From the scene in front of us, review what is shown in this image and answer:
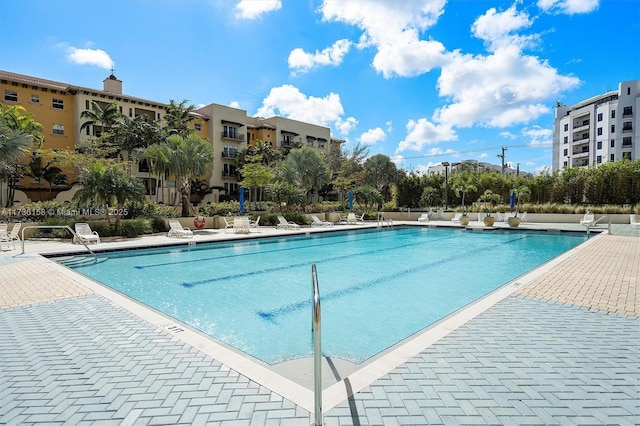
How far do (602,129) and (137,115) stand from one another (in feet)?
201

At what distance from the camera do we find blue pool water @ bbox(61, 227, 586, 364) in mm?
5008

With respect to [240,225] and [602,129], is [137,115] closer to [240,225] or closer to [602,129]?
[240,225]

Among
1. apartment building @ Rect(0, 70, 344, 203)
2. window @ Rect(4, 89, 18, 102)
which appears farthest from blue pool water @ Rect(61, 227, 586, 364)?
window @ Rect(4, 89, 18, 102)

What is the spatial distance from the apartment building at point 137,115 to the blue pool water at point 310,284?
58.1 feet

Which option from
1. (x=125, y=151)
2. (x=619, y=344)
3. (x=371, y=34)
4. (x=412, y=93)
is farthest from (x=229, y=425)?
(x=125, y=151)

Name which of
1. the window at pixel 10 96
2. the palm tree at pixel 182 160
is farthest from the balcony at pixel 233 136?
the palm tree at pixel 182 160

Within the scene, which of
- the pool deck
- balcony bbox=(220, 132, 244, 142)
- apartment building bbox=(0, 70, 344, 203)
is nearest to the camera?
the pool deck

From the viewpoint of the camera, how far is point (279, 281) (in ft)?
27.0

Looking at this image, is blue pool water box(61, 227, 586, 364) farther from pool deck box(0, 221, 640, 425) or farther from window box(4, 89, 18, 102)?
window box(4, 89, 18, 102)

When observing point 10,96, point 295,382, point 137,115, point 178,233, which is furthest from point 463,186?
point 10,96

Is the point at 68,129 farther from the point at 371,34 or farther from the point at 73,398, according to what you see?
the point at 73,398

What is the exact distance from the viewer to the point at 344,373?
3305 mm

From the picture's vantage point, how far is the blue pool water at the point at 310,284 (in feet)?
16.4

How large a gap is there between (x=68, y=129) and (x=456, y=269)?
33389 millimetres
